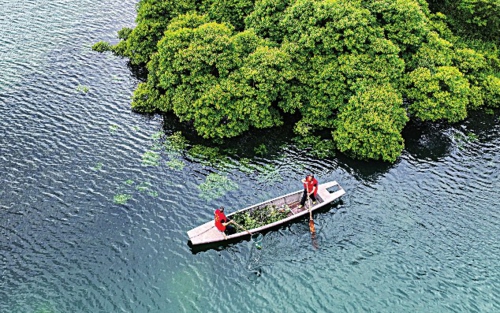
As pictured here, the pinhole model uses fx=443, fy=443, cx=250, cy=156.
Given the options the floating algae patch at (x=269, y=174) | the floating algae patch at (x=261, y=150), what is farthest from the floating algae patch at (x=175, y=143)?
the floating algae patch at (x=269, y=174)

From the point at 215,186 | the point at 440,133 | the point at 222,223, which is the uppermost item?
the point at 440,133

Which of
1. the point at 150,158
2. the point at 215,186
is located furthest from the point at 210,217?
the point at 150,158

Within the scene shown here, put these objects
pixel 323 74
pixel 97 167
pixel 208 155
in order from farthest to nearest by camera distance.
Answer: pixel 323 74 < pixel 208 155 < pixel 97 167

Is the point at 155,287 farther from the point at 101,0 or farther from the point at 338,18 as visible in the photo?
the point at 101,0

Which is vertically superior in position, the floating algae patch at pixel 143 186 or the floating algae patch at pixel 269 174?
the floating algae patch at pixel 269 174

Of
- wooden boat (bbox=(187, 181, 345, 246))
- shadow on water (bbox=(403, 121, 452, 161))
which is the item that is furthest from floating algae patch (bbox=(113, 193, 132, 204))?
shadow on water (bbox=(403, 121, 452, 161))

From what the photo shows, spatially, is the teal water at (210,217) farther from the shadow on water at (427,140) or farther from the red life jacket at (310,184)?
the red life jacket at (310,184)

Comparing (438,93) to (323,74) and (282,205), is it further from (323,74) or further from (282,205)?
(282,205)
